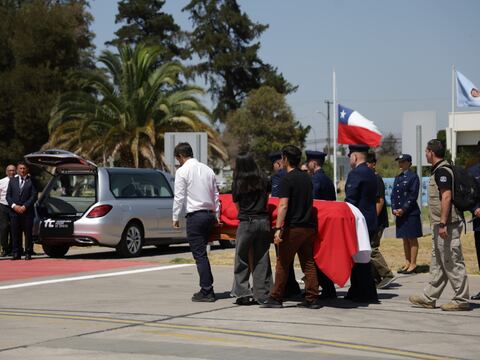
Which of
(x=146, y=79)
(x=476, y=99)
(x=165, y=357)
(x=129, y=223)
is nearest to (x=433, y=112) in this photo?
(x=129, y=223)

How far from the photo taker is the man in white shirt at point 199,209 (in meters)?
11.0

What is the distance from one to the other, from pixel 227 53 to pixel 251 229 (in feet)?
228

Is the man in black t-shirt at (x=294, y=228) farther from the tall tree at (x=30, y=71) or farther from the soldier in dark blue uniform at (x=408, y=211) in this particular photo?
the tall tree at (x=30, y=71)

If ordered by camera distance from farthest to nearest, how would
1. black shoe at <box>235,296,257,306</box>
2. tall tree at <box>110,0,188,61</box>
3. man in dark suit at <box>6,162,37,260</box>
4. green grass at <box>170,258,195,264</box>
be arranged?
tall tree at <box>110,0,188,61</box>
man in dark suit at <box>6,162,37,260</box>
green grass at <box>170,258,195,264</box>
black shoe at <box>235,296,257,306</box>

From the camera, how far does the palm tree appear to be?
34656mm

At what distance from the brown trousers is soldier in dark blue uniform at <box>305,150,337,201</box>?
1319 mm

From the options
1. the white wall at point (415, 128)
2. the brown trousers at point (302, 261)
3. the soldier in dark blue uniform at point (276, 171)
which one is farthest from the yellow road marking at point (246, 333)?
the white wall at point (415, 128)

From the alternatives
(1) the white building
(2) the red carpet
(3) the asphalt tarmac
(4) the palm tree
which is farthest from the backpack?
(1) the white building

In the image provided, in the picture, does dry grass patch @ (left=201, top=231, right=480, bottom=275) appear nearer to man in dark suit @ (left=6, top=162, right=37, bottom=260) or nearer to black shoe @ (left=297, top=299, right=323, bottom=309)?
man in dark suit @ (left=6, top=162, right=37, bottom=260)

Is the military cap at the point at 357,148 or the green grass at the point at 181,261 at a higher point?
the military cap at the point at 357,148

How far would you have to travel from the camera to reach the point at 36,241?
710 inches

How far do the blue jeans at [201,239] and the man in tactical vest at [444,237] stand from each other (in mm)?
2589

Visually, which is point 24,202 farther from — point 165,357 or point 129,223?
point 165,357

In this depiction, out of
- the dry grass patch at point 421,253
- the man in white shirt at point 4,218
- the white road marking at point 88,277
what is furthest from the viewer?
the man in white shirt at point 4,218
